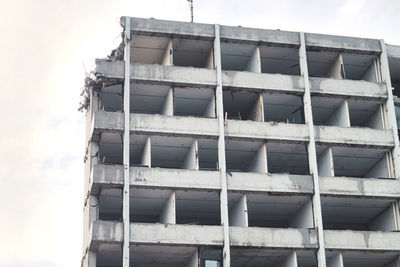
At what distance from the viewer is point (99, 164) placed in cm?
4519

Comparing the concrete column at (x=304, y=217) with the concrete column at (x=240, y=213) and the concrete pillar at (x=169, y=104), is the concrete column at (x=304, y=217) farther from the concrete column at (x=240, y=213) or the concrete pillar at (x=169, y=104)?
the concrete pillar at (x=169, y=104)

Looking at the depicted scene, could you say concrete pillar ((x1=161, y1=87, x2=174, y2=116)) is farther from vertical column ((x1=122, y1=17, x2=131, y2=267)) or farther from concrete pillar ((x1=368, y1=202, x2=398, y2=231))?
concrete pillar ((x1=368, y1=202, x2=398, y2=231))

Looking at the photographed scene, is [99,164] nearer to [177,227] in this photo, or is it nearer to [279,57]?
[177,227]

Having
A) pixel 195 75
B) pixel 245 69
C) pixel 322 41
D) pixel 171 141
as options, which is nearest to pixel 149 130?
pixel 171 141

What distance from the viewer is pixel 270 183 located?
47.0 m

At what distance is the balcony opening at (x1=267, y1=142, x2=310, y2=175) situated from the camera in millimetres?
49125

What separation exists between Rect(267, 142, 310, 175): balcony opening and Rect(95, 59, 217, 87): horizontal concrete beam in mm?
5740

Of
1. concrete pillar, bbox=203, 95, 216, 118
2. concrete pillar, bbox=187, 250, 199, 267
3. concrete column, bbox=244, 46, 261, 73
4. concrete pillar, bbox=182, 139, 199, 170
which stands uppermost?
concrete column, bbox=244, 46, 261, 73

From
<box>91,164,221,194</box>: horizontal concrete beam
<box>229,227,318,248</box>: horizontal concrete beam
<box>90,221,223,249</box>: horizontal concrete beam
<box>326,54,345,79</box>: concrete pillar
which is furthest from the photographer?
<box>326,54,345,79</box>: concrete pillar

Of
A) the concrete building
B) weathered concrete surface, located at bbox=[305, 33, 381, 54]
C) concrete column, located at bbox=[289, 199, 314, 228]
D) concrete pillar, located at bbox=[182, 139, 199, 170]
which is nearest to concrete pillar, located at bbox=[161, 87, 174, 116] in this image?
the concrete building

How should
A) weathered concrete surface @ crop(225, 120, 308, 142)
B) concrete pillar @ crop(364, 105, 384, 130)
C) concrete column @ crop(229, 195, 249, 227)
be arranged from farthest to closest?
1. concrete pillar @ crop(364, 105, 384, 130)
2. weathered concrete surface @ crop(225, 120, 308, 142)
3. concrete column @ crop(229, 195, 249, 227)

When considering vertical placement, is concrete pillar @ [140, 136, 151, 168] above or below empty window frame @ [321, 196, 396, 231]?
above

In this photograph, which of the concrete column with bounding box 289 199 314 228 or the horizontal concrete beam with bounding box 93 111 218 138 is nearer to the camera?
the horizontal concrete beam with bounding box 93 111 218 138

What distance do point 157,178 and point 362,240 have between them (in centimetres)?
1293
